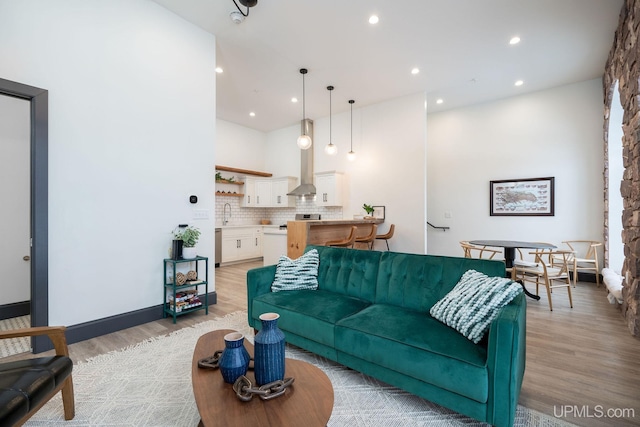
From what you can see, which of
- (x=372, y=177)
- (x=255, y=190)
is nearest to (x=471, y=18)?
(x=372, y=177)

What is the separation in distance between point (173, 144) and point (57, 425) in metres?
2.70

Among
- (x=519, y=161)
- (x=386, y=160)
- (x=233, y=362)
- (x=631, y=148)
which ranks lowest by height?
(x=233, y=362)

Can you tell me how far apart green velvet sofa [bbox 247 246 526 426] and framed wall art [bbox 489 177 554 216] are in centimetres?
437

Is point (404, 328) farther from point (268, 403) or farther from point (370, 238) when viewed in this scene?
point (370, 238)

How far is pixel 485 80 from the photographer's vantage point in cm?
505

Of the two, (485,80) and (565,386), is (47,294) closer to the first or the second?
(565,386)

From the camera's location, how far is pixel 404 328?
183 cm

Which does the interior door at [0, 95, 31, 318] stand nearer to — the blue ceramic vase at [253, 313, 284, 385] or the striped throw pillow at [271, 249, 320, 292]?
the striped throw pillow at [271, 249, 320, 292]

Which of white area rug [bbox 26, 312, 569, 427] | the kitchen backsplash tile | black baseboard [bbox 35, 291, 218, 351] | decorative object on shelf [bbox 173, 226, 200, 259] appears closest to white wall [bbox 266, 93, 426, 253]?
the kitchen backsplash tile

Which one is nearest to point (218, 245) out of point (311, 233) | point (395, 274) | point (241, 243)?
point (241, 243)

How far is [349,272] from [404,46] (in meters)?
3.43

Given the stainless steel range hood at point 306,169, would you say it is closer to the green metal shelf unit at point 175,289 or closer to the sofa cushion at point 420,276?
the green metal shelf unit at point 175,289

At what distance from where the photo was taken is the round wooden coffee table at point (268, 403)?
1.06 meters

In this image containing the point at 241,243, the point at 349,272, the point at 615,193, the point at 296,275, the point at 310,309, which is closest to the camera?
the point at 310,309
